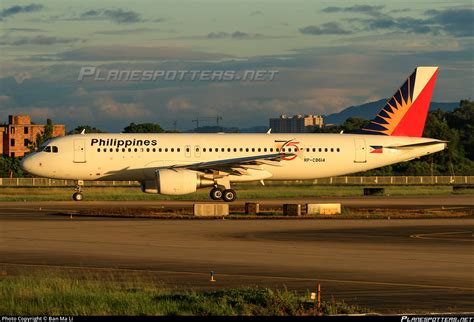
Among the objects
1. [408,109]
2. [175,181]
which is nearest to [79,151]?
[175,181]

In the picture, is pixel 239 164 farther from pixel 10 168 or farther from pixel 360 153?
pixel 10 168

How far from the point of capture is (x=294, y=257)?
27.8 metres

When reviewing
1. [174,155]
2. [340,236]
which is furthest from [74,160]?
[340,236]

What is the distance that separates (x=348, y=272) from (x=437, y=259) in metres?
4.43

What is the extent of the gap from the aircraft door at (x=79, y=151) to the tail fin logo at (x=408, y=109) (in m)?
19.7

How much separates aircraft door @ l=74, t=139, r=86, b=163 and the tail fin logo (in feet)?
64.5

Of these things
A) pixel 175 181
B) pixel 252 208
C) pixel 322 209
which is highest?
→ pixel 175 181

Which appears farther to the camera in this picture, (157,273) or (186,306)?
(157,273)

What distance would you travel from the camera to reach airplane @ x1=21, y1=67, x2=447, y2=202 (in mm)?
58938

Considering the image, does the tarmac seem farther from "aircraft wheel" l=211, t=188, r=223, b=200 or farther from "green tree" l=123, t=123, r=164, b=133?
"green tree" l=123, t=123, r=164, b=133

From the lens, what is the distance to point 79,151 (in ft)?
195

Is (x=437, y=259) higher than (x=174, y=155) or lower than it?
lower

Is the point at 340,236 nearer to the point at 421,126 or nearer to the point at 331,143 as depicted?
the point at 331,143

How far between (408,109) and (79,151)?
22717 mm
